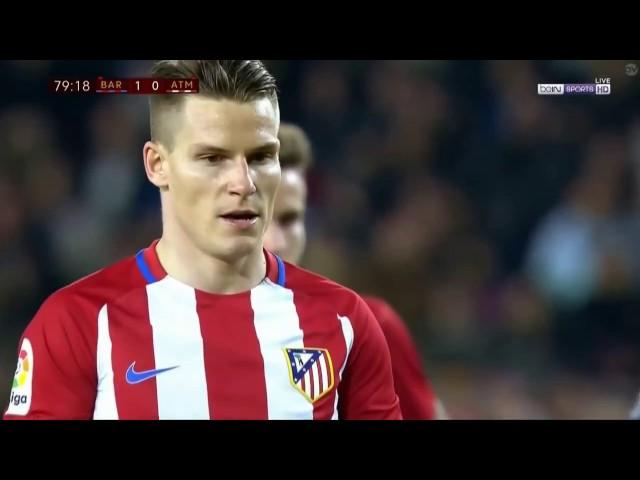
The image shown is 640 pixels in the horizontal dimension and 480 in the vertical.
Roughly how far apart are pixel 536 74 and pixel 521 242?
0.59 meters

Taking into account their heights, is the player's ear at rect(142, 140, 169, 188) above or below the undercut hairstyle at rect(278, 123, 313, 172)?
below

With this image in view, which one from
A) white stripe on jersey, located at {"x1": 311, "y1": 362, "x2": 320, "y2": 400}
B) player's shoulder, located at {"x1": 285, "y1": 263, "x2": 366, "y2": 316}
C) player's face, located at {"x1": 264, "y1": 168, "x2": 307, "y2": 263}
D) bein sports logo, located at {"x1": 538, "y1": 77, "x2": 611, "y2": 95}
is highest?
bein sports logo, located at {"x1": 538, "y1": 77, "x2": 611, "y2": 95}

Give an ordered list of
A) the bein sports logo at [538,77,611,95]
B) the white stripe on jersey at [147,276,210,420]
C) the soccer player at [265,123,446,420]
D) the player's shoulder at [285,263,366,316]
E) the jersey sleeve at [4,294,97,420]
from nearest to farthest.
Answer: the jersey sleeve at [4,294,97,420], the white stripe on jersey at [147,276,210,420], the player's shoulder at [285,263,366,316], the bein sports logo at [538,77,611,95], the soccer player at [265,123,446,420]

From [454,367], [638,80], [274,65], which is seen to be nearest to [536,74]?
[638,80]

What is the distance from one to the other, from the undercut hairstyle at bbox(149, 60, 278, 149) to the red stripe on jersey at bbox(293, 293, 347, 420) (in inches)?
21.6

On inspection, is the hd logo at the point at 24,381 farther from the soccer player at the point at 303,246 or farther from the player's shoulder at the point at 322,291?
the soccer player at the point at 303,246

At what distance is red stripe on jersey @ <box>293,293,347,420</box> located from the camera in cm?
254

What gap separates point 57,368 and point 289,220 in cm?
105

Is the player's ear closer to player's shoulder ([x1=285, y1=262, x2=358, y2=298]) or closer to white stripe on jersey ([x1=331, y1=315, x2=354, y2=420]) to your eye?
player's shoulder ([x1=285, y1=262, x2=358, y2=298])

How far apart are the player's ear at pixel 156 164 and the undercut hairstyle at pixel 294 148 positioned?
1.97 ft

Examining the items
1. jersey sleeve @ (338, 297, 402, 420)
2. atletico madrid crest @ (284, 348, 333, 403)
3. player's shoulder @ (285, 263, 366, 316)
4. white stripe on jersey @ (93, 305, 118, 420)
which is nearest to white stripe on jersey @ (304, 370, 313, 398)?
atletico madrid crest @ (284, 348, 333, 403)

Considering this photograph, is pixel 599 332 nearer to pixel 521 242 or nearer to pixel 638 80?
pixel 521 242

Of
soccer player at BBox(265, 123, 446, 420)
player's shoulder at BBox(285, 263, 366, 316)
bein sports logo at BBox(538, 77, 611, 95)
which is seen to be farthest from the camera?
soccer player at BBox(265, 123, 446, 420)

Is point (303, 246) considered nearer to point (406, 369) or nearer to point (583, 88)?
point (406, 369)
